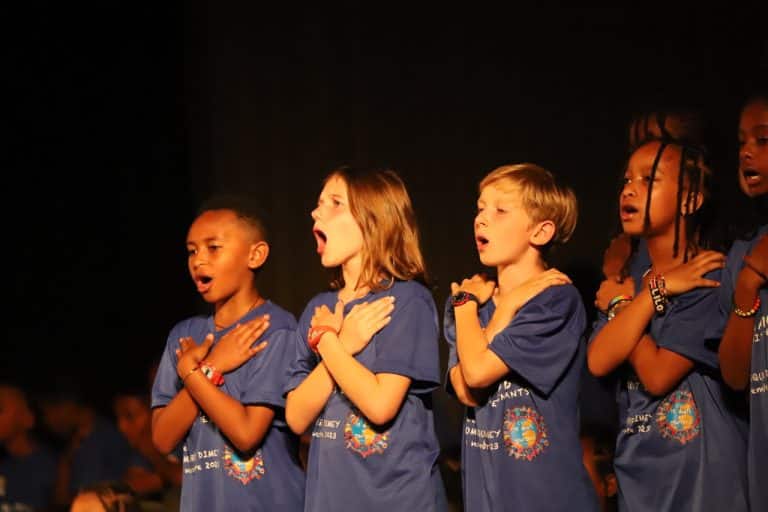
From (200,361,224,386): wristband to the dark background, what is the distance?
24.6 inches

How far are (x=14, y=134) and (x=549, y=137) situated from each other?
2.19m

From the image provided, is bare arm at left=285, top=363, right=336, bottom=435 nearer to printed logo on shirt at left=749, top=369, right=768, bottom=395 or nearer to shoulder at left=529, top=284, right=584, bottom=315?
shoulder at left=529, top=284, right=584, bottom=315

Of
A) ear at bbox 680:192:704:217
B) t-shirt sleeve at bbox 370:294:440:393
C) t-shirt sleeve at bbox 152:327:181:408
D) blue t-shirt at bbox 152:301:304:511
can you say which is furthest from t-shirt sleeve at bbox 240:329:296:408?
ear at bbox 680:192:704:217

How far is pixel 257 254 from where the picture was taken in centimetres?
336

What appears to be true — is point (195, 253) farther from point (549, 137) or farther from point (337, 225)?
point (549, 137)

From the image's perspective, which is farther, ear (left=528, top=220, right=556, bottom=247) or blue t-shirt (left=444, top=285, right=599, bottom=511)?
ear (left=528, top=220, right=556, bottom=247)

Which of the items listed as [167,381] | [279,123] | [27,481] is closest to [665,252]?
[167,381]

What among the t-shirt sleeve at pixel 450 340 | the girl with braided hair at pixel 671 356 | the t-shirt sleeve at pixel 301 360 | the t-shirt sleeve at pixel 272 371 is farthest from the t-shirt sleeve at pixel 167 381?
the girl with braided hair at pixel 671 356

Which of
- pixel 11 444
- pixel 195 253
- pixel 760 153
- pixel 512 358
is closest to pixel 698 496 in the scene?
pixel 512 358

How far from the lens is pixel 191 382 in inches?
122

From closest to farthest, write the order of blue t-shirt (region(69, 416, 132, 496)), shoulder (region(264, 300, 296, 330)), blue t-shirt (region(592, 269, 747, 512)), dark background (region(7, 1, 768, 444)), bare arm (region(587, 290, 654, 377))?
blue t-shirt (region(592, 269, 747, 512)) < bare arm (region(587, 290, 654, 377)) < shoulder (region(264, 300, 296, 330)) < dark background (region(7, 1, 768, 444)) < blue t-shirt (region(69, 416, 132, 496))

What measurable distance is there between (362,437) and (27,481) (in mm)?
2067

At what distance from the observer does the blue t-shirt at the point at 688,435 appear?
262 centimetres

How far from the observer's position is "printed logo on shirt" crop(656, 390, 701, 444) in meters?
2.66
